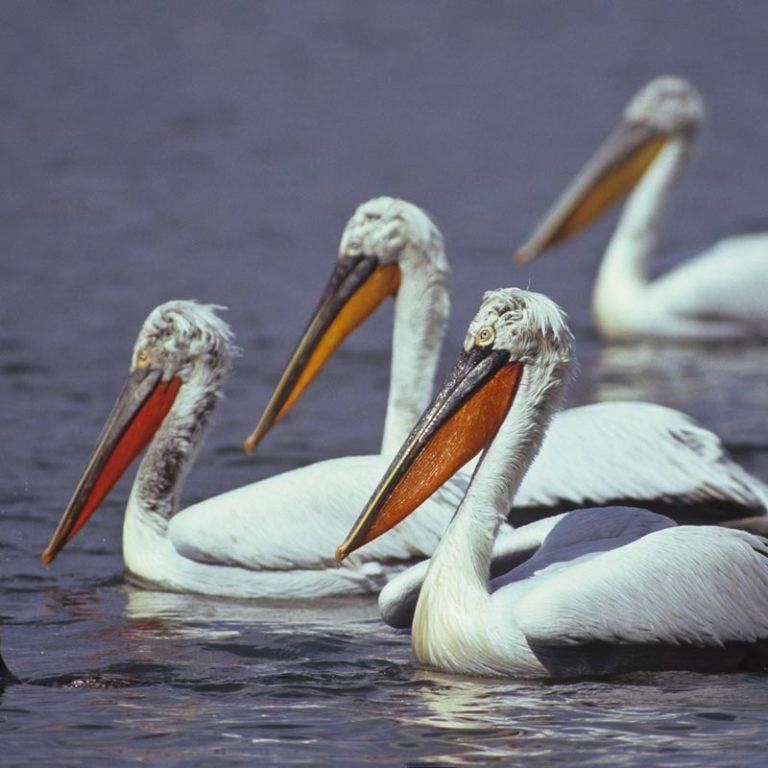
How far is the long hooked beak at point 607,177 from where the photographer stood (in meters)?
11.3

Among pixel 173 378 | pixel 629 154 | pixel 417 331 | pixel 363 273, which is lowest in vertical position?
pixel 173 378

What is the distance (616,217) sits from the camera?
14.4 metres

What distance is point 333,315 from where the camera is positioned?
7.05 metres

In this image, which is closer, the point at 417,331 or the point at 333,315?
the point at 417,331

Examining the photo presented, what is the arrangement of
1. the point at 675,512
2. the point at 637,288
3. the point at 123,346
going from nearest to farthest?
the point at 675,512 → the point at 123,346 → the point at 637,288

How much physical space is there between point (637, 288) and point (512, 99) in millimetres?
6492

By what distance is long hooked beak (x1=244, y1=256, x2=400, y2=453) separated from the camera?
276 inches

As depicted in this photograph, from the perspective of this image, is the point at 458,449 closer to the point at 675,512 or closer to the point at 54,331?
the point at 675,512

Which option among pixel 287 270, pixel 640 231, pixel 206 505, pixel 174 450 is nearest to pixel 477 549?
pixel 206 505

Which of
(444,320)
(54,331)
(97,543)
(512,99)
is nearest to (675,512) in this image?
(444,320)

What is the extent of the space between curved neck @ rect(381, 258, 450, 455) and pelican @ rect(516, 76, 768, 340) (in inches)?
147

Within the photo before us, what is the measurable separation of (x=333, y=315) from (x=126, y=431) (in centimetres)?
82

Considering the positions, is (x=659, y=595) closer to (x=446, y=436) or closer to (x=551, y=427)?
(x=446, y=436)

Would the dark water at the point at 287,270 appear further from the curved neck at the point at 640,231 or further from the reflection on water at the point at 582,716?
the curved neck at the point at 640,231
